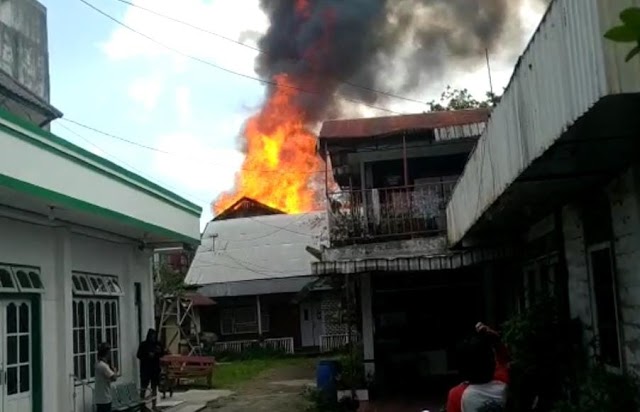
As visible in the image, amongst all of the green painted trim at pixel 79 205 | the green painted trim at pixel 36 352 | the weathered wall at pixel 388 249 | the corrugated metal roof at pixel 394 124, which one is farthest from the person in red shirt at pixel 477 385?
the corrugated metal roof at pixel 394 124

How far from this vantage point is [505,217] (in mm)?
9172

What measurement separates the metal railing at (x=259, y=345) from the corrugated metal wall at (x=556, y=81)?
2437cm

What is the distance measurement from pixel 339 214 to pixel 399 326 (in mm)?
2931

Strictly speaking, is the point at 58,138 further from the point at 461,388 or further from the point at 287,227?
the point at 287,227

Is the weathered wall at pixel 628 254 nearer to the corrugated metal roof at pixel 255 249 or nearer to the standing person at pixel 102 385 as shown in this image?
the standing person at pixel 102 385

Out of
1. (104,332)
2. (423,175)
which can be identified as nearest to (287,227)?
(423,175)

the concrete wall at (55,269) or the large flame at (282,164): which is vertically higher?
the large flame at (282,164)

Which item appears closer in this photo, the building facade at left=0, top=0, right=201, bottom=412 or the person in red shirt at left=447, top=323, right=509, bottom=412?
the person in red shirt at left=447, top=323, right=509, bottom=412

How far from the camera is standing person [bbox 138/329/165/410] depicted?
13812 millimetres

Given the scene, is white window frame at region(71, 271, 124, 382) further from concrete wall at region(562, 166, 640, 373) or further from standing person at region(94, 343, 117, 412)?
concrete wall at region(562, 166, 640, 373)

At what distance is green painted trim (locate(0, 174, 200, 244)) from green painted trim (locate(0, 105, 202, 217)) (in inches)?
21.1

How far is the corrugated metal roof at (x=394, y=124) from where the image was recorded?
1576 cm

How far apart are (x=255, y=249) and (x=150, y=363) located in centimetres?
2100

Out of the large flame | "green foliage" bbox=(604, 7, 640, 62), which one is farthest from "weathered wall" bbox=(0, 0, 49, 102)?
"green foliage" bbox=(604, 7, 640, 62)
